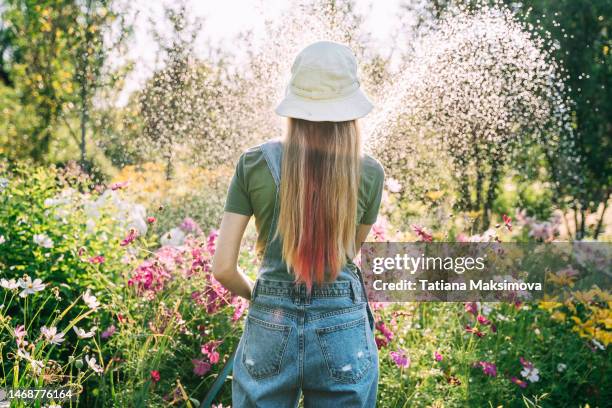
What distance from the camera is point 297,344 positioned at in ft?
4.49

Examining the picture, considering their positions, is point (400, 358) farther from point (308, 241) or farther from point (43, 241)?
point (43, 241)

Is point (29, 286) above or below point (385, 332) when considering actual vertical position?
above

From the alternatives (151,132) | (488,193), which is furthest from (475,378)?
(151,132)

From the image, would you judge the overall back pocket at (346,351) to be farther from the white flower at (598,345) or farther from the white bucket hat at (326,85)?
the white flower at (598,345)

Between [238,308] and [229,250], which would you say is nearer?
[229,250]

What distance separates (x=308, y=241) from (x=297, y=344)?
0.73 feet

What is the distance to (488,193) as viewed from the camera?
513cm

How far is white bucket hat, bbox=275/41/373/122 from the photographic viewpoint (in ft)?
4.53

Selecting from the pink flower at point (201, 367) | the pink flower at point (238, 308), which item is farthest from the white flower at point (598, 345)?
the pink flower at point (201, 367)

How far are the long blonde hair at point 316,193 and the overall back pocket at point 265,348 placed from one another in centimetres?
12

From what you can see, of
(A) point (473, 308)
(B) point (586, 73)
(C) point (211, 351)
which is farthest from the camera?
(B) point (586, 73)

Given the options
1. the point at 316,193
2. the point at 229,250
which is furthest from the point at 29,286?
the point at 316,193

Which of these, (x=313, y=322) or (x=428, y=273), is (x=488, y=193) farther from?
(x=313, y=322)

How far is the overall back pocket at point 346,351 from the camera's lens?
1.38m
